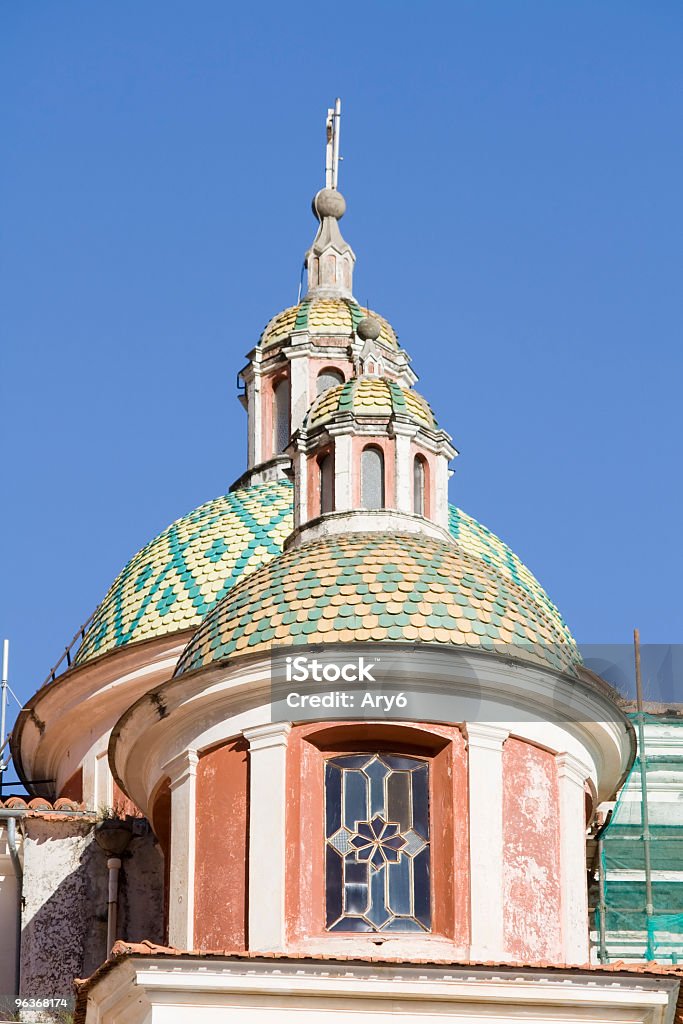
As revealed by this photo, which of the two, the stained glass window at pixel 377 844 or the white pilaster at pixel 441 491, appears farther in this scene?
the white pilaster at pixel 441 491

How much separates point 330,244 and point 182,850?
52.1ft

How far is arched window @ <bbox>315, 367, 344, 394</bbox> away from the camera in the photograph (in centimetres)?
3744

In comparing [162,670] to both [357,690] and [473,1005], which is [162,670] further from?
[473,1005]

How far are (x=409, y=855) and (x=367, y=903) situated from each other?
58 cm

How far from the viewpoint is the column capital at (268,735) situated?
82.7ft

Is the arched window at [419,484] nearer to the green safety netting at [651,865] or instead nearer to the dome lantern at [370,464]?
the dome lantern at [370,464]

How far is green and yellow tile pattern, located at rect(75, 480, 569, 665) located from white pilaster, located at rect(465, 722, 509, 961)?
251 inches

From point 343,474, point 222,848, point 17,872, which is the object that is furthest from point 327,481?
point 17,872

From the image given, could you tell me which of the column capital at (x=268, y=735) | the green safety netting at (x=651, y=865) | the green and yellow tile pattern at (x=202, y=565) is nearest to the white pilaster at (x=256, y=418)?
the green and yellow tile pattern at (x=202, y=565)

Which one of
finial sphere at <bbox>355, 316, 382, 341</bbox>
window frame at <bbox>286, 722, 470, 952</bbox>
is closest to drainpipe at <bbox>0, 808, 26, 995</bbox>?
finial sphere at <bbox>355, 316, 382, 341</bbox>

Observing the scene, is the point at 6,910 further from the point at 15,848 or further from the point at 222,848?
the point at 222,848

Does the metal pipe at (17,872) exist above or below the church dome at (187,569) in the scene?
below

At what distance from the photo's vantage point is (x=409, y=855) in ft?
82.3

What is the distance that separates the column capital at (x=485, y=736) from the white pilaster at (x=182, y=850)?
244cm
